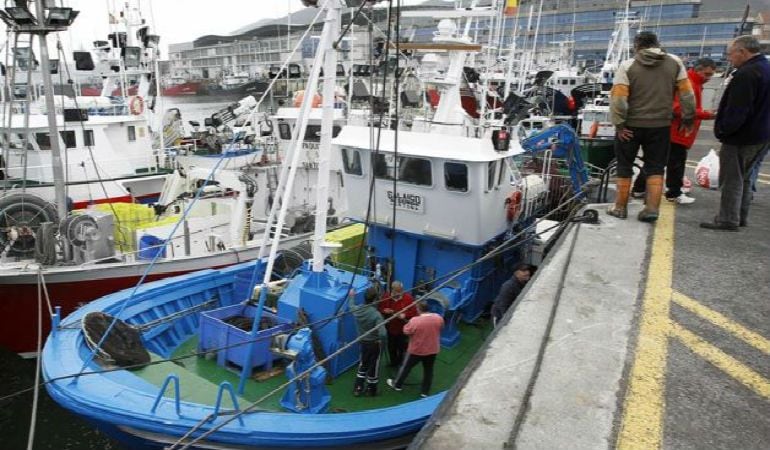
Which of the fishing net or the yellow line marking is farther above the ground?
the yellow line marking

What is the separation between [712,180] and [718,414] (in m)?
6.68

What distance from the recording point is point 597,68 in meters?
49.3

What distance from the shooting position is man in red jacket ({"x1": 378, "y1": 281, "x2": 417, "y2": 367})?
668 centimetres

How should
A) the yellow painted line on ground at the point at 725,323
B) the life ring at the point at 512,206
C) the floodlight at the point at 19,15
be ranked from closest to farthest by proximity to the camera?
the yellow painted line on ground at the point at 725,323 < the floodlight at the point at 19,15 < the life ring at the point at 512,206

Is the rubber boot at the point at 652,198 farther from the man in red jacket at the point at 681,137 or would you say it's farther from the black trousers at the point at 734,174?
the man in red jacket at the point at 681,137

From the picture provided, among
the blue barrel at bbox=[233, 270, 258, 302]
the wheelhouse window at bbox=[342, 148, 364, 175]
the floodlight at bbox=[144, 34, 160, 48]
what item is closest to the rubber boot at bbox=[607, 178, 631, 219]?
the wheelhouse window at bbox=[342, 148, 364, 175]

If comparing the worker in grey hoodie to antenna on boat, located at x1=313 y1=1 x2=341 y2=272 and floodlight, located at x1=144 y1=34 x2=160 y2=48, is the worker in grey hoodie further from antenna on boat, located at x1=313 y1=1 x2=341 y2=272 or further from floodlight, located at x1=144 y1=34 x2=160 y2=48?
floodlight, located at x1=144 y1=34 x2=160 y2=48

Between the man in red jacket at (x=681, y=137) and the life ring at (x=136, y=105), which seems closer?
the man in red jacket at (x=681, y=137)

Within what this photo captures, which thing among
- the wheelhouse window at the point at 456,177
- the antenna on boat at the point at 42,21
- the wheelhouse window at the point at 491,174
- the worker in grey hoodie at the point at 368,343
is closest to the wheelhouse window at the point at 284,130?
the antenna on boat at the point at 42,21

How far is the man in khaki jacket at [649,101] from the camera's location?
531 cm

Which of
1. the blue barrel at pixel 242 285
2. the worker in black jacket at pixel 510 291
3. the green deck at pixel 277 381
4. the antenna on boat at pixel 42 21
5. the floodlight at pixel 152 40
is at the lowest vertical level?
the green deck at pixel 277 381

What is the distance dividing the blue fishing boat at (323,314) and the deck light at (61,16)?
4046mm

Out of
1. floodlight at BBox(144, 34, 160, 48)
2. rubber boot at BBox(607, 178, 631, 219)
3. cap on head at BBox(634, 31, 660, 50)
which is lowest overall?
rubber boot at BBox(607, 178, 631, 219)

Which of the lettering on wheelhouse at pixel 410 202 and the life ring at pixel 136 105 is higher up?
the life ring at pixel 136 105
